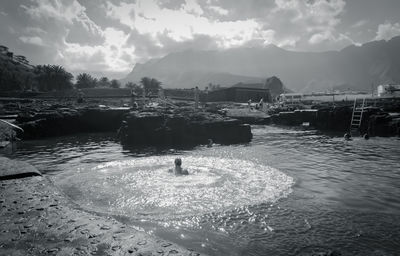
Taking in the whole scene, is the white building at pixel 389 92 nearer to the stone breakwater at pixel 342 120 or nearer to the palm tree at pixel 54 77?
the stone breakwater at pixel 342 120

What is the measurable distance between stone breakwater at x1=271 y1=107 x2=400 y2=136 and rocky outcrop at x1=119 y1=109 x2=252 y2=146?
13944mm

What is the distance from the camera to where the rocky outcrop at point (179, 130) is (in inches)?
839

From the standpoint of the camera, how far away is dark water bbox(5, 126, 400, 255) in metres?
5.90

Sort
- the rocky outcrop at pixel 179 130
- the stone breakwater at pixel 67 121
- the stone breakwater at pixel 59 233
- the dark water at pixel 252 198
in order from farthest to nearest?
the stone breakwater at pixel 67 121, the rocky outcrop at pixel 179 130, the dark water at pixel 252 198, the stone breakwater at pixel 59 233

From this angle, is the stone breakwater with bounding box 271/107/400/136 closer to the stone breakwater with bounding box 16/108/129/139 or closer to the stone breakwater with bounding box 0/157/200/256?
the stone breakwater with bounding box 16/108/129/139

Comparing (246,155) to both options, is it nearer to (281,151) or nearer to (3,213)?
(281,151)

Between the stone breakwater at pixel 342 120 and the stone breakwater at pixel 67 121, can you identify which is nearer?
the stone breakwater at pixel 67 121

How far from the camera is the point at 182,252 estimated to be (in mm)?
4094

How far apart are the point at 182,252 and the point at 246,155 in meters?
12.3

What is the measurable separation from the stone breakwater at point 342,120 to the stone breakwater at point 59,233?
2802cm

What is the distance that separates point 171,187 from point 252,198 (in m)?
2.80

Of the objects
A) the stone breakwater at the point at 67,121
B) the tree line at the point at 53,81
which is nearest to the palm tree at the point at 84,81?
the tree line at the point at 53,81

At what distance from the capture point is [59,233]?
4.73 metres

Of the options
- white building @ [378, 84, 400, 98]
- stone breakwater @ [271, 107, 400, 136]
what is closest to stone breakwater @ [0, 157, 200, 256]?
stone breakwater @ [271, 107, 400, 136]
